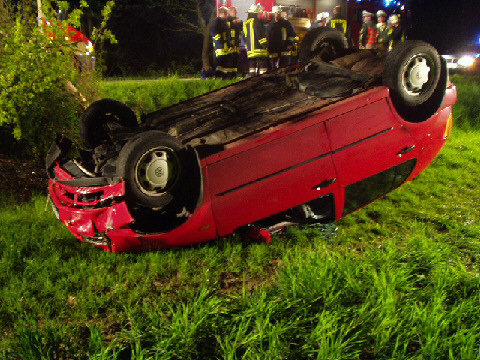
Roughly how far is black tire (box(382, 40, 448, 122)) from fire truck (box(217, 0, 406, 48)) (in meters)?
9.57

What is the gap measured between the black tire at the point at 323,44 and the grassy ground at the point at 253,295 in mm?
1698

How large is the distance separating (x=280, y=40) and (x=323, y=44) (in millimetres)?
6088

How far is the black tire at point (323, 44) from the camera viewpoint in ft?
14.6

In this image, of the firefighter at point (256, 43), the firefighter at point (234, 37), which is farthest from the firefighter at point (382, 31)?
the firefighter at point (234, 37)

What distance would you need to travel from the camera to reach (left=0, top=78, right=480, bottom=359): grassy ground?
2141 millimetres

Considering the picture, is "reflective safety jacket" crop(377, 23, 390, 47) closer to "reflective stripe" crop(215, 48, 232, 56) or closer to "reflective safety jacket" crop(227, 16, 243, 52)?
"reflective safety jacket" crop(227, 16, 243, 52)

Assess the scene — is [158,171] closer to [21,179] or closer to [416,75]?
[416,75]

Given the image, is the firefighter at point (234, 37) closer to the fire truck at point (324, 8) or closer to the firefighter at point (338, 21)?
the fire truck at point (324, 8)

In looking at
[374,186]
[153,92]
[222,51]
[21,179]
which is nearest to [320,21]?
[222,51]

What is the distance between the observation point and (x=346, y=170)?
3.26 meters

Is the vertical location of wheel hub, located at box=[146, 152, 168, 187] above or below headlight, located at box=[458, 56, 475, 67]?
below

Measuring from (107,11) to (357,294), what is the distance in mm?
4040

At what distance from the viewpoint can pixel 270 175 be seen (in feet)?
9.93

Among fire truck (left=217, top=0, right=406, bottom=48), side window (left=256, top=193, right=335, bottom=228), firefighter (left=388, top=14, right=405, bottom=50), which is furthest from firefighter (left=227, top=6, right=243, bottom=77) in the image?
side window (left=256, top=193, right=335, bottom=228)
